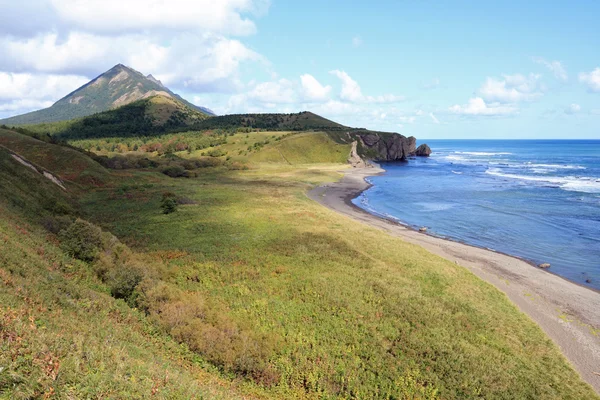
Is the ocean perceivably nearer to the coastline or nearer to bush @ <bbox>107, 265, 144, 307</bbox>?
the coastline

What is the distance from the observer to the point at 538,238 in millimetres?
48375

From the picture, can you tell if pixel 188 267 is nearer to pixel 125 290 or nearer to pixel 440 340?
pixel 125 290

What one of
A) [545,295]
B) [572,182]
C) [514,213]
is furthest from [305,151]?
[545,295]

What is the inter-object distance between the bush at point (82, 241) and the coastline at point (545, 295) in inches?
1306

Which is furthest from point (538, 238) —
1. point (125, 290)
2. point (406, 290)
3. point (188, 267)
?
point (125, 290)

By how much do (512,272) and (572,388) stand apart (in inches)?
767

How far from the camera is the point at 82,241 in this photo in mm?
24578

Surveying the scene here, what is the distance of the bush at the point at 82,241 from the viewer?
23781 mm

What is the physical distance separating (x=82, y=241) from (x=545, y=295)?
39.4 m

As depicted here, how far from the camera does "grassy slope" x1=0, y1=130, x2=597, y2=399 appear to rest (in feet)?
50.8

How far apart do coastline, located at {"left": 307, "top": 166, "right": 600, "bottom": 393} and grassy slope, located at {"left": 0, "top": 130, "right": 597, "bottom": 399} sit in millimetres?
1882

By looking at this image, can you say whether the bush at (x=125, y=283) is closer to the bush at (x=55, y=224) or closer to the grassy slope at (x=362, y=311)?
the grassy slope at (x=362, y=311)

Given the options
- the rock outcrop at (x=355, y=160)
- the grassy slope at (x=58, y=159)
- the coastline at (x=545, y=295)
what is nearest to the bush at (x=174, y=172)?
the grassy slope at (x=58, y=159)

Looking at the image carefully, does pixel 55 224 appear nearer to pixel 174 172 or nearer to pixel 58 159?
pixel 58 159
